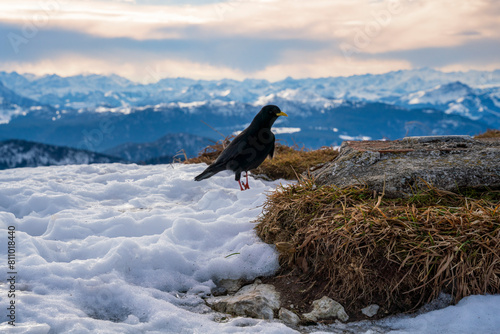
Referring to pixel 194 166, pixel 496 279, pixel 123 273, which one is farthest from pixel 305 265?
pixel 194 166

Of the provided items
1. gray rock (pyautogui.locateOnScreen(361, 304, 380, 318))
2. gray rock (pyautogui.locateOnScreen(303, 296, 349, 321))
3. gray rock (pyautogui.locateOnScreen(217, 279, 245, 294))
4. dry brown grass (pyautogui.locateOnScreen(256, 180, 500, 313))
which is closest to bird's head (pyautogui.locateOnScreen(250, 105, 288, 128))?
dry brown grass (pyautogui.locateOnScreen(256, 180, 500, 313))

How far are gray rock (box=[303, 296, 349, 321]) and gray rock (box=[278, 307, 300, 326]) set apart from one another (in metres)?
0.10

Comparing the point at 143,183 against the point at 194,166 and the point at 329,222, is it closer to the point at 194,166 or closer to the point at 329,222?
the point at 194,166

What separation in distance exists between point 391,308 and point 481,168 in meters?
2.18

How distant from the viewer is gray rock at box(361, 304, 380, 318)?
130 inches

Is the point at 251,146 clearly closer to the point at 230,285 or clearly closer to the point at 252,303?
the point at 230,285

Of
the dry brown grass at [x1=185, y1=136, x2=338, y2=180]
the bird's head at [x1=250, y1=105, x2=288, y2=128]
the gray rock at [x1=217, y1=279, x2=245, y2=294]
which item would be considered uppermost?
the bird's head at [x1=250, y1=105, x2=288, y2=128]

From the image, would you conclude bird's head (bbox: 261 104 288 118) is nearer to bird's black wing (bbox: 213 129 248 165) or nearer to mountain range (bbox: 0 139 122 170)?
bird's black wing (bbox: 213 129 248 165)

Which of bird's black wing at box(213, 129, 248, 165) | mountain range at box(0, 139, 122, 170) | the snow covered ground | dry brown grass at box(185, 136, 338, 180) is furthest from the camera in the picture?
mountain range at box(0, 139, 122, 170)

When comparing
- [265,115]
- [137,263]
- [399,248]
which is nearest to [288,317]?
[399,248]

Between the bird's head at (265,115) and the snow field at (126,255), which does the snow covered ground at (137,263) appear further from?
the bird's head at (265,115)

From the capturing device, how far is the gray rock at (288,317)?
3.27 meters

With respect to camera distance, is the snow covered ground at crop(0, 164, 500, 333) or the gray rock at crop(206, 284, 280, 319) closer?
the snow covered ground at crop(0, 164, 500, 333)

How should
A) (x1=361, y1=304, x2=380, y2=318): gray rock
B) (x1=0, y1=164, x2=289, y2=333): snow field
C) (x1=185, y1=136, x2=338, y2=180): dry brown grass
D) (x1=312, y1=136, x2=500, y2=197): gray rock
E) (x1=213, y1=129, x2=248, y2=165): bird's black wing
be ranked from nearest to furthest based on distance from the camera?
(x1=0, y1=164, x2=289, y2=333): snow field < (x1=361, y1=304, x2=380, y2=318): gray rock < (x1=312, y1=136, x2=500, y2=197): gray rock < (x1=213, y1=129, x2=248, y2=165): bird's black wing < (x1=185, y1=136, x2=338, y2=180): dry brown grass
